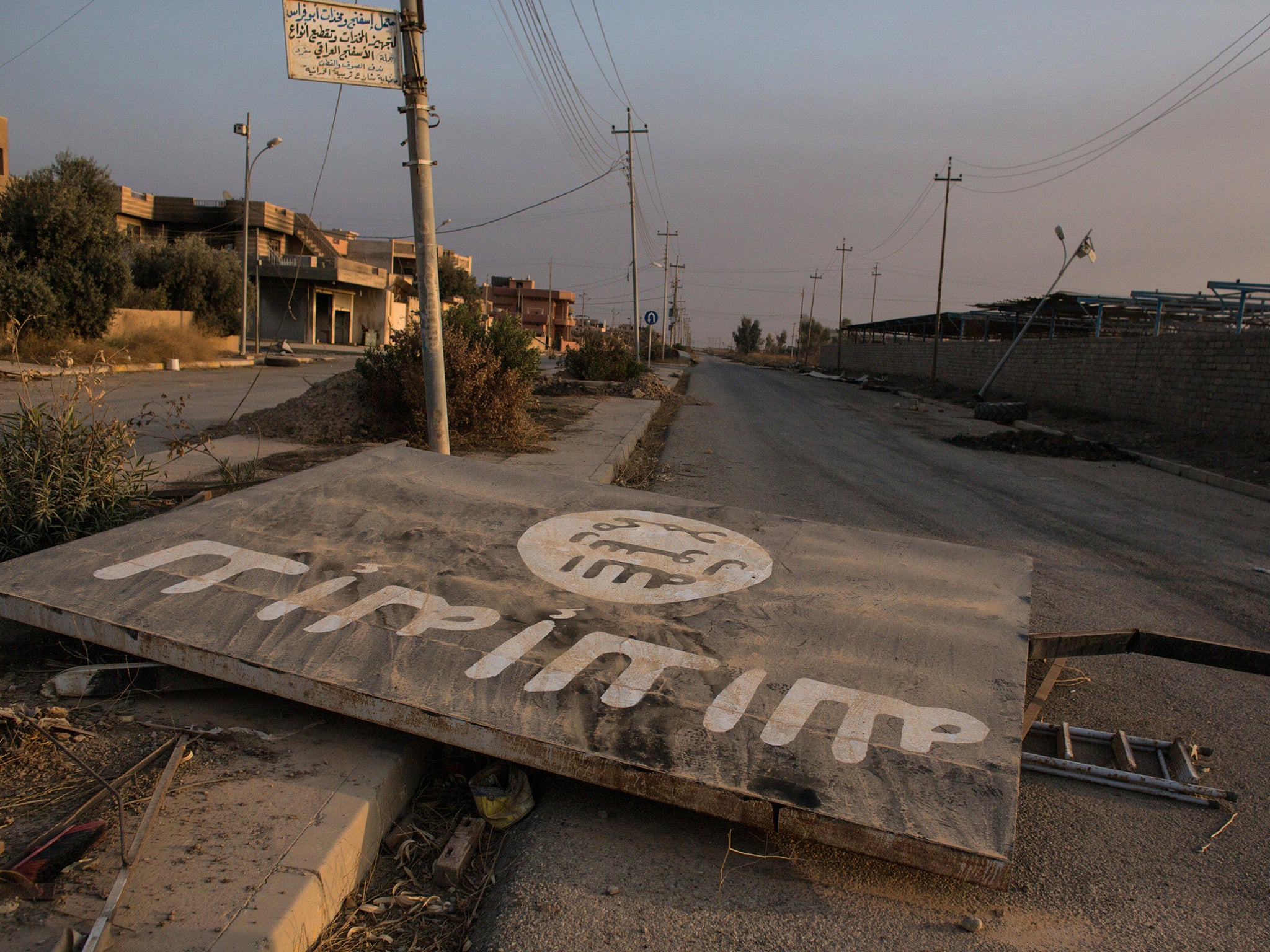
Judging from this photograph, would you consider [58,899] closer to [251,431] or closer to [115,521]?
[115,521]

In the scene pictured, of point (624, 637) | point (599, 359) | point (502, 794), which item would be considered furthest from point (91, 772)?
point (599, 359)

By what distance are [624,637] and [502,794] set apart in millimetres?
693

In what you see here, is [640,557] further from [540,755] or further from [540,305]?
[540,305]

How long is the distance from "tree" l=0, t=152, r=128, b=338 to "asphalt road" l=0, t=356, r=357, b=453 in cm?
291

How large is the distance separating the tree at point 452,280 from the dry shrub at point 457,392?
53124 millimetres

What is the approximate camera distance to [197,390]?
1830cm

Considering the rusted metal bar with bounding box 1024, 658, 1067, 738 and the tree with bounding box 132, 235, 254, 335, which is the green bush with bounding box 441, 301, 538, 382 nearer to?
the rusted metal bar with bounding box 1024, 658, 1067, 738

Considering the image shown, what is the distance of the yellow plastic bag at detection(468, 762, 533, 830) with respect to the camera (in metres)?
2.61

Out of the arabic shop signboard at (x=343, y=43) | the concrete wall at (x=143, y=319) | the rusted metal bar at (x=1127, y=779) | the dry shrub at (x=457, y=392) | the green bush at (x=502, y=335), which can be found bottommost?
the rusted metal bar at (x=1127, y=779)

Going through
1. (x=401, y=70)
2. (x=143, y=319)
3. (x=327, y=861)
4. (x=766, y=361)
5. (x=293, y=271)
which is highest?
(x=293, y=271)

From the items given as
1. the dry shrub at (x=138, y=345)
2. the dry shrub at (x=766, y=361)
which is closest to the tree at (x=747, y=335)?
the dry shrub at (x=766, y=361)

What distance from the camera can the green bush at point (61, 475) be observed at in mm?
4012

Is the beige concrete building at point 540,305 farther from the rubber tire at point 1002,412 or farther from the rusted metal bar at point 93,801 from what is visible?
the rusted metal bar at point 93,801

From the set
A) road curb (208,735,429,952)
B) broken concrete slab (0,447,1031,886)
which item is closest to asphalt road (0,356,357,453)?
broken concrete slab (0,447,1031,886)
